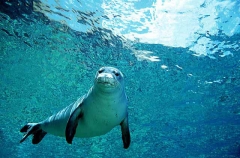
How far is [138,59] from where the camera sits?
11.4m

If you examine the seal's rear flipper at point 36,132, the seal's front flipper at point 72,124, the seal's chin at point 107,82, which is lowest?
the seal's rear flipper at point 36,132

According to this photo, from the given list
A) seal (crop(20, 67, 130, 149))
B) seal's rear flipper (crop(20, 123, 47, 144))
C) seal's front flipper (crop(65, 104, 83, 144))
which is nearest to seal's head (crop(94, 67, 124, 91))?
seal (crop(20, 67, 130, 149))

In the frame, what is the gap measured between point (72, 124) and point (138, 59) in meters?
7.65

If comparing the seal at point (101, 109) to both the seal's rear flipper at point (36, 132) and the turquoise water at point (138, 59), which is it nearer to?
the seal's rear flipper at point (36, 132)

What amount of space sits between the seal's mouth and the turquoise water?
19.4ft

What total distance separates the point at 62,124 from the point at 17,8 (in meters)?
6.41

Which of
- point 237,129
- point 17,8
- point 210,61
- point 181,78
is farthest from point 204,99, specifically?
point 17,8

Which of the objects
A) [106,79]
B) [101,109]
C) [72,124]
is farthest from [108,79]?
[72,124]

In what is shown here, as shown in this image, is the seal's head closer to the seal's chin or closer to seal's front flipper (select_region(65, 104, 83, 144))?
the seal's chin

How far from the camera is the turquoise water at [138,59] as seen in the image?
9000 millimetres

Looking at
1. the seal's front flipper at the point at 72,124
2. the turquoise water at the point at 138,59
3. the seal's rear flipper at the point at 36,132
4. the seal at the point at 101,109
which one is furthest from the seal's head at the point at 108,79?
the turquoise water at the point at 138,59

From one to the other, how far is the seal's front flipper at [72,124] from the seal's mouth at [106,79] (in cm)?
128

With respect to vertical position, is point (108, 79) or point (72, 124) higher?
point (108, 79)

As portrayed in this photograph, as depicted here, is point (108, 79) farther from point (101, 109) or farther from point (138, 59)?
point (138, 59)
